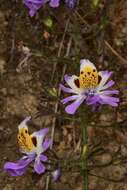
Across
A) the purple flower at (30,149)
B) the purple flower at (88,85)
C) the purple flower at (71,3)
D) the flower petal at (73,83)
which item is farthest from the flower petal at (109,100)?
the purple flower at (71,3)

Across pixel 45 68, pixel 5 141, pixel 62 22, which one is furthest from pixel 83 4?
pixel 5 141

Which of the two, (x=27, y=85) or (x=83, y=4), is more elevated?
(x=83, y=4)

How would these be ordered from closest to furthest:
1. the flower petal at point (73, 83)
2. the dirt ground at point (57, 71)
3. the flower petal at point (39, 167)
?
the flower petal at point (39, 167) → the flower petal at point (73, 83) → the dirt ground at point (57, 71)

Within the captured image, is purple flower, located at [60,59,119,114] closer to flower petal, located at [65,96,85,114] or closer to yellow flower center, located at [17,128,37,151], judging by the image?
flower petal, located at [65,96,85,114]

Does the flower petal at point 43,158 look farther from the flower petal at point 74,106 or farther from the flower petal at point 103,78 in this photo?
the flower petal at point 103,78

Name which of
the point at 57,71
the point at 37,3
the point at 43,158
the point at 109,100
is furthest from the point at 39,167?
the point at 57,71

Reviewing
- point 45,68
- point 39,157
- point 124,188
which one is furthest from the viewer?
point 45,68

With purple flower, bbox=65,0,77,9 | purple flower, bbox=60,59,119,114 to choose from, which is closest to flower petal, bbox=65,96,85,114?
purple flower, bbox=60,59,119,114

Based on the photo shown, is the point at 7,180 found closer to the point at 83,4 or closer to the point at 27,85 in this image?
the point at 27,85
